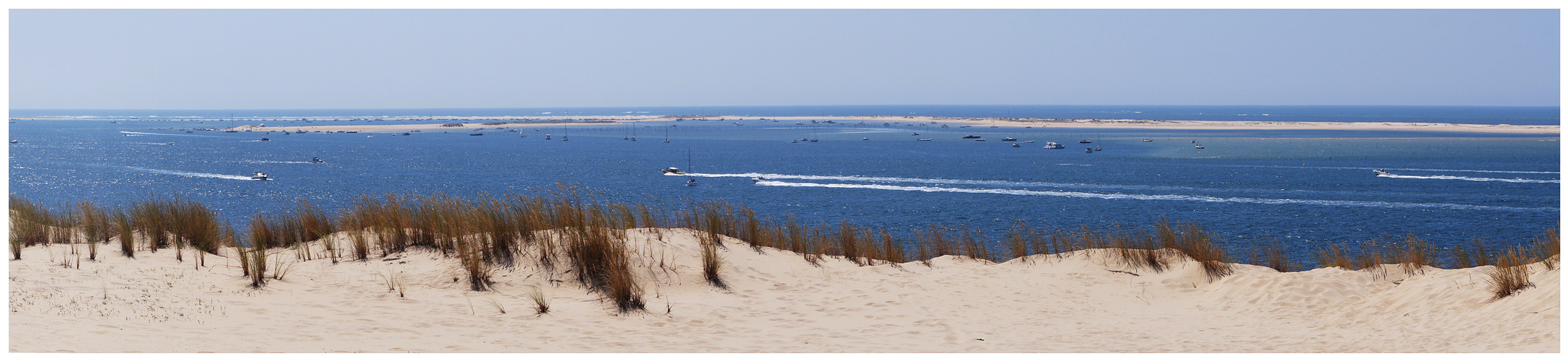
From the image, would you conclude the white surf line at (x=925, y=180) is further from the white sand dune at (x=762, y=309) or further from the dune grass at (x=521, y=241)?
the white sand dune at (x=762, y=309)

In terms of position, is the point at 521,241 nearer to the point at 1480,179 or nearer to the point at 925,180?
the point at 925,180

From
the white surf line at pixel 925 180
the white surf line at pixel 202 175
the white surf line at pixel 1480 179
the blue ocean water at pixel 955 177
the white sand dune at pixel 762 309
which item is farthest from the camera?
the white surf line at pixel 202 175

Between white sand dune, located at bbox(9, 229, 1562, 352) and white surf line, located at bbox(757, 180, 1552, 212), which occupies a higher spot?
white sand dune, located at bbox(9, 229, 1562, 352)

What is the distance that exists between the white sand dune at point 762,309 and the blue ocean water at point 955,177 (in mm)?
6416

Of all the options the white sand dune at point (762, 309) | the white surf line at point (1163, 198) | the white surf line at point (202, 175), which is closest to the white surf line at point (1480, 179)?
the white surf line at point (1163, 198)

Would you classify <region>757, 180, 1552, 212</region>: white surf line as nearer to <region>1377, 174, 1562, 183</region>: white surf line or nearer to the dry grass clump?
<region>1377, 174, 1562, 183</region>: white surf line

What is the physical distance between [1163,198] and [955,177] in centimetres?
1370

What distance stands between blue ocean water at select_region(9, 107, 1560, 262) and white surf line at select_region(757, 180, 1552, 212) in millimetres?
163

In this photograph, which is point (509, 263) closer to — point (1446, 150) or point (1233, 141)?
point (1446, 150)

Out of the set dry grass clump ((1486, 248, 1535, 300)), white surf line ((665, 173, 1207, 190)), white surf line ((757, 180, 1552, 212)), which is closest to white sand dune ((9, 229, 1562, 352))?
dry grass clump ((1486, 248, 1535, 300))

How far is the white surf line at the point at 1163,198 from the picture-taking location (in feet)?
121

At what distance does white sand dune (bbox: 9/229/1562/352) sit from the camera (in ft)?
24.7

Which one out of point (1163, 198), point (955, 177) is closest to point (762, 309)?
point (1163, 198)

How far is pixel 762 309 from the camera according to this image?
956 centimetres
